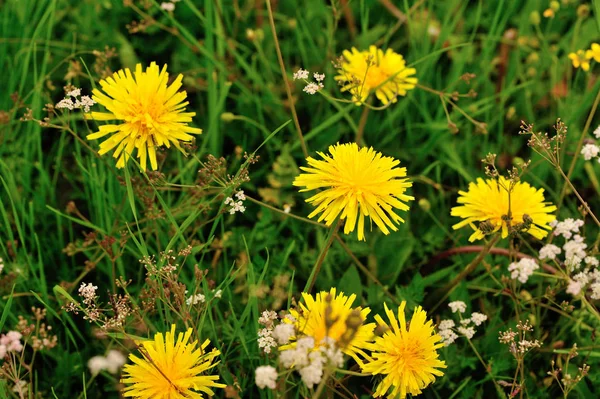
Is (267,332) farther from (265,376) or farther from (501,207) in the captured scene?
(501,207)

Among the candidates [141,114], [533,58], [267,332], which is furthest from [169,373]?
[533,58]

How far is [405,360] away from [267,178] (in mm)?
904

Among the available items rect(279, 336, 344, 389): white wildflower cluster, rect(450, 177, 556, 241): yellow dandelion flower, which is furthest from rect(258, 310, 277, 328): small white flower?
rect(450, 177, 556, 241): yellow dandelion flower

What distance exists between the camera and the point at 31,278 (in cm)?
183

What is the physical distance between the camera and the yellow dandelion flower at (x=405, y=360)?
54.0 inches

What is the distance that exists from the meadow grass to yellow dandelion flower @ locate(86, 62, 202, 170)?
10 cm

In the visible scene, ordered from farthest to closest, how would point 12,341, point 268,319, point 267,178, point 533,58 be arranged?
point 533,58 < point 267,178 < point 268,319 < point 12,341

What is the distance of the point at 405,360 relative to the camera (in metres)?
1.38

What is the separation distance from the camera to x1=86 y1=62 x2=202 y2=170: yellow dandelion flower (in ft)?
5.14

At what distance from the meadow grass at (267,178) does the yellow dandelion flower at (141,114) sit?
0.33ft

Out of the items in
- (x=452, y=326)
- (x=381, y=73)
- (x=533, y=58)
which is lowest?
(x=452, y=326)

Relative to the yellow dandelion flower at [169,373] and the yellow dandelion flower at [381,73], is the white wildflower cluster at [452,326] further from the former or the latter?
the yellow dandelion flower at [381,73]

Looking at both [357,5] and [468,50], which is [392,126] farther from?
[357,5]

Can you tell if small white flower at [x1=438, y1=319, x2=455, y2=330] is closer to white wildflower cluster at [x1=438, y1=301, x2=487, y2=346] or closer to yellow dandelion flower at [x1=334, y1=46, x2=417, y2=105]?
white wildflower cluster at [x1=438, y1=301, x2=487, y2=346]
